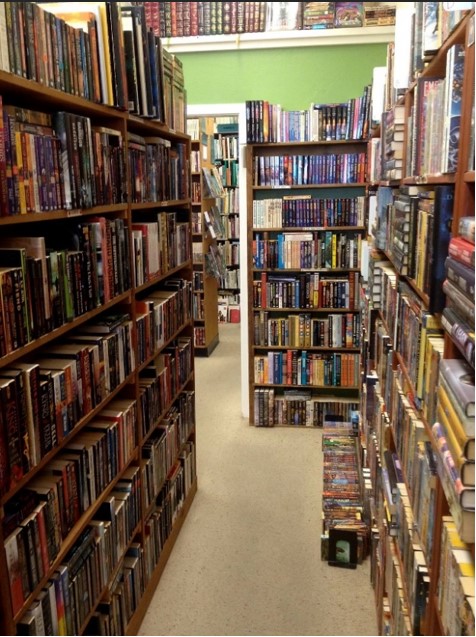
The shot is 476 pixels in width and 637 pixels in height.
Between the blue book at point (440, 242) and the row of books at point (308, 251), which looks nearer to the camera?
the blue book at point (440, 242)

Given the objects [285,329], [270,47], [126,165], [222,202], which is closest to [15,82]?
[126,165]

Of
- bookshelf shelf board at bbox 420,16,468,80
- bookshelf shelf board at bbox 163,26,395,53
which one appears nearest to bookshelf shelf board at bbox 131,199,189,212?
bookshelf shelf board at bbox 420,16,468,80

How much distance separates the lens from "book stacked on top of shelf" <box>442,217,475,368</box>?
0.98 meters

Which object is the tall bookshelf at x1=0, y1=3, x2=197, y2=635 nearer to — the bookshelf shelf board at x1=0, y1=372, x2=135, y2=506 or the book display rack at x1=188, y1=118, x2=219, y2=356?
the bookshelf shelf board at x1=0, y1=372, x2=135, y2=506

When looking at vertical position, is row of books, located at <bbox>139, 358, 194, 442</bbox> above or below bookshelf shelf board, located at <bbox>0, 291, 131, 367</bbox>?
below

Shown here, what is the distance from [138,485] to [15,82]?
160cm

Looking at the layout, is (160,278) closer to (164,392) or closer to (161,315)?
(161,315)

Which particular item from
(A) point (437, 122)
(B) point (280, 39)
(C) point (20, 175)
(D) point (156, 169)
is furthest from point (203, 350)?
(A) point (437, 122)

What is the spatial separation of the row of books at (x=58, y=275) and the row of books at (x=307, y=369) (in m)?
2.18

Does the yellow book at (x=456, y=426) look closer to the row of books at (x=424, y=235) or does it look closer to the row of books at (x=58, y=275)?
the row of books at (x=424, y=235)

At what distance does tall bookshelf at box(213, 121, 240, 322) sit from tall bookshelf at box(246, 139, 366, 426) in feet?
7.70

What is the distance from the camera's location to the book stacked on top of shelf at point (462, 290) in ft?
3.23

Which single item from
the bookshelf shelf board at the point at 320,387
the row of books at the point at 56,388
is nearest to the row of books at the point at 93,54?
the row of books at the point at 56,388

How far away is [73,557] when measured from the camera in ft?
5.73
